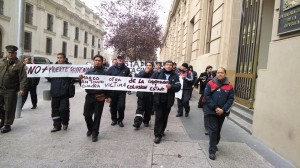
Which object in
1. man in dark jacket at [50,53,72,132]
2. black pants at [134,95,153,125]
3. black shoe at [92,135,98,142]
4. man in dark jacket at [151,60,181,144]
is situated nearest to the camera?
black shoe at [92,135,98,142]

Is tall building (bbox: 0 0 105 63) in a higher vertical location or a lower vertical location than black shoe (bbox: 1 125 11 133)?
higher

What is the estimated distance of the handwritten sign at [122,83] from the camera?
5789 mm

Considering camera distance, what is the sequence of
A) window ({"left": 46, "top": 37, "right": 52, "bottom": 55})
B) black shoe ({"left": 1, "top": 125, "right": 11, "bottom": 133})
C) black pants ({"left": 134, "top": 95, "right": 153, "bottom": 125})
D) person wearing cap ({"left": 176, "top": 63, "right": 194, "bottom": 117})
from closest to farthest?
black shoe ({"left": 1, "top": 125, "right": 11, "bottom": 133}) < black pants ({"left": 134, "top": 95, "right": 153, "bottom": 125}) < person wearing cap ({"left": 176, "top": 63, "right": 194, "bottom": 117}) < window ({"left": 46, "top": 37, "right": 52, "bottom": 55})

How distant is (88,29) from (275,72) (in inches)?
1863

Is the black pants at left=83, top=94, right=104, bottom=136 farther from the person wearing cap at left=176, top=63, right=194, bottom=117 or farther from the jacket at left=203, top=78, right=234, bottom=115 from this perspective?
the person wearing cap at left=176, top=63, right=194, bottom=117

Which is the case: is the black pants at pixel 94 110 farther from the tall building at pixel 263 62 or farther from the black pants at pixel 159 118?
the tall building at pixel 263 62

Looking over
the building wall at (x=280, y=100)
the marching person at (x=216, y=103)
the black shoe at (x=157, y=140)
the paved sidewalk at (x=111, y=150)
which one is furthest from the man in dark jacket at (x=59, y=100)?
the building wall at (x=280, y=100)

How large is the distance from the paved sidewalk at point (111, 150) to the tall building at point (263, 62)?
2.32ft

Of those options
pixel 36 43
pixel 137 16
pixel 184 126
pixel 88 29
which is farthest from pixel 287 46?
pixel 88 29

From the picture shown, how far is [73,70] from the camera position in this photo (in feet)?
20.9

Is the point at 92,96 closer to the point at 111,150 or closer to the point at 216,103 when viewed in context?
the point at 111,150

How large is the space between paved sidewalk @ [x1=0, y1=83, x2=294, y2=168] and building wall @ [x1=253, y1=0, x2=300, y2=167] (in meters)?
0.51

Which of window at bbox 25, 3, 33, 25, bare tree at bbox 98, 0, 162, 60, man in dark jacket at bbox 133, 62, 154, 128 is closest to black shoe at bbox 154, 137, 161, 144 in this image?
man in dark jacket at bbox 133, 62, 154, 128

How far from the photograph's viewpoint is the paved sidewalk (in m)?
4.46
